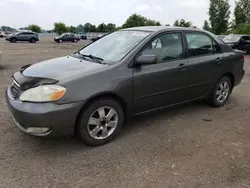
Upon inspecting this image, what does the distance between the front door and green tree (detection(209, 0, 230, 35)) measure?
176ft

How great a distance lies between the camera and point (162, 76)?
4102mm

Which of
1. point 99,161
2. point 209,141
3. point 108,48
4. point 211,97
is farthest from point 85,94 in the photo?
point 211,97

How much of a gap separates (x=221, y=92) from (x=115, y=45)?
8.00 feet

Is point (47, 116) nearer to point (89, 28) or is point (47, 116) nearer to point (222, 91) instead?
point (222, 91)

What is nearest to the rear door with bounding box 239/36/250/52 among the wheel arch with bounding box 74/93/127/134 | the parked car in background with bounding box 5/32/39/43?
the wheel arch with bounding box 74/93/127/134

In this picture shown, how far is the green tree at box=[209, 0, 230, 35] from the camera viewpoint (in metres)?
53.8

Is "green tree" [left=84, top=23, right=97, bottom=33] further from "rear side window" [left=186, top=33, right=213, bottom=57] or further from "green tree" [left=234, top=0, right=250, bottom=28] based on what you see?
"rear side window" [left=186, top=33, right=213, bottom=57]

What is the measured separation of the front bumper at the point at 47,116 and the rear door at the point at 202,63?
221cm

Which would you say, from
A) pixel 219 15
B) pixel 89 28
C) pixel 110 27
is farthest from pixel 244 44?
pixel 89 28

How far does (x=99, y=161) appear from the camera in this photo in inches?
128

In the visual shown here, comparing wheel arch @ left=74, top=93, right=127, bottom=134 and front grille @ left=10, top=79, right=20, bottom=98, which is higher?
front grille @ left=10, top=79, right=20, bottom=98

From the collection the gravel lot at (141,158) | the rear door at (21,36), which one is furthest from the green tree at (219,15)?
the gravel lot at (141,158)

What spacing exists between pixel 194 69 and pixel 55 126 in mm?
2561

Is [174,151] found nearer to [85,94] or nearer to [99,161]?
[99,161]
